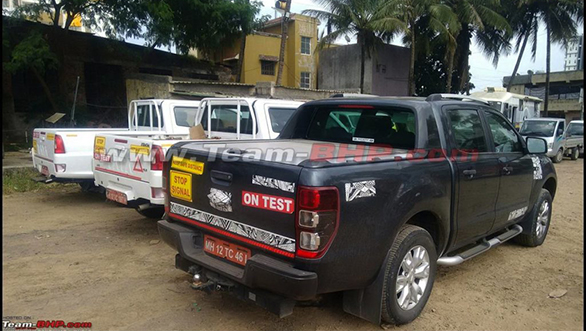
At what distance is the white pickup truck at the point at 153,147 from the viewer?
194 inches

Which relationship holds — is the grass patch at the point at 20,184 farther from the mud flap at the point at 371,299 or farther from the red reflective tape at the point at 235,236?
the mud flap at the point at 371,299

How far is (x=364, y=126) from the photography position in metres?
4.14

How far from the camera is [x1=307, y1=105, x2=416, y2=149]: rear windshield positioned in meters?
3.81

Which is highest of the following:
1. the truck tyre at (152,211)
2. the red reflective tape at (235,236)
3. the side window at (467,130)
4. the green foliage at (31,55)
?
the green foliage at (31,55)

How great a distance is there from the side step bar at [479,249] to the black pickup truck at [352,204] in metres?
0.02

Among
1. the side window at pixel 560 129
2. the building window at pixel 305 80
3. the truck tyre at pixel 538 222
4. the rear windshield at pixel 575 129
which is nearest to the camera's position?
the truck tyre at pixel 538 222

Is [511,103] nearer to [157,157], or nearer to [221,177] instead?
[157,157]

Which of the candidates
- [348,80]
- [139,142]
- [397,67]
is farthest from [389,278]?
[397,67]

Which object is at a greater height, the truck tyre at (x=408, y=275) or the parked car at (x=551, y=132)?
the parked car at (x=551, y=132)

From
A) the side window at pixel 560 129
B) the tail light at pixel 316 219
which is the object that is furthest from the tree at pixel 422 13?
the tail light at pixel 316 219

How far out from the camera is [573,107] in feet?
120

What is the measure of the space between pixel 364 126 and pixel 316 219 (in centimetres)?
188

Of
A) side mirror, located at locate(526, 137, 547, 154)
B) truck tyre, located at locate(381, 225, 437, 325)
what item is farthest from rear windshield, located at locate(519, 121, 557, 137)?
truck tyre, located at locate(381, 225, 437, 325)

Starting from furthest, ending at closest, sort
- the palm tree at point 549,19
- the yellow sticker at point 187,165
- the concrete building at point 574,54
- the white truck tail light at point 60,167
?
1. the concrete building at point 574,54
2. the palm tree at point 549,19
3. the white truck tail light at point 60,167
4. the yellow sticker at point 187,165
